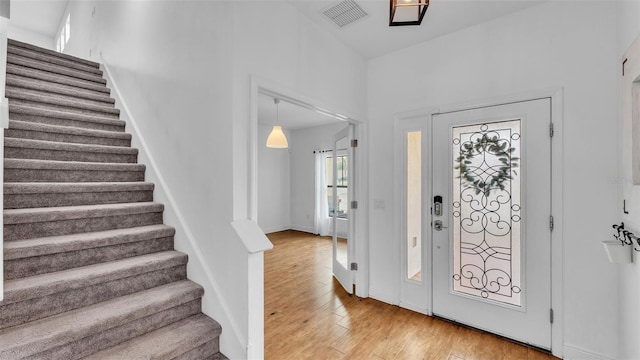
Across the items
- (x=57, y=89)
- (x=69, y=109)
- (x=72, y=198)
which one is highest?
(x=57, y=89)

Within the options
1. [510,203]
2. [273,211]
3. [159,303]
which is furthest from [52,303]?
[273,211]

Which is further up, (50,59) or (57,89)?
(50,59)

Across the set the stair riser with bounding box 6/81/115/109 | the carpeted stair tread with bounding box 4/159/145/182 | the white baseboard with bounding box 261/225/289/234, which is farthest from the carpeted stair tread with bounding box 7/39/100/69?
the white baseboard with bounding box 261/225/289/234

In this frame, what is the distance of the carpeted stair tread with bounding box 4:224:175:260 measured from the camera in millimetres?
1635

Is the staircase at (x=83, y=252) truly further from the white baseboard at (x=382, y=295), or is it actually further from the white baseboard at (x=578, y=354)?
the white baseboard at (x=578, y=354)

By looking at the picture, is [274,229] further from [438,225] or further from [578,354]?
[578,354]

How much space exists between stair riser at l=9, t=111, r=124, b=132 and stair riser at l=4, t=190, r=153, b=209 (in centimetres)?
98

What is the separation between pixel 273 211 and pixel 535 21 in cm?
638

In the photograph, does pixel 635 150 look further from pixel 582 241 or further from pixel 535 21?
pixel 535 21

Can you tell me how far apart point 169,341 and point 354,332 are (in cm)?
155

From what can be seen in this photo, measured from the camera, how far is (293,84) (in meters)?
2.35

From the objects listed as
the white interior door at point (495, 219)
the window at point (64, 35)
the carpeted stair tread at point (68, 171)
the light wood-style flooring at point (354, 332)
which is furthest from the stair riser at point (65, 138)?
the window at point (64, 35)

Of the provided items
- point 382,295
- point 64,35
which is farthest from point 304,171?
point 64,35

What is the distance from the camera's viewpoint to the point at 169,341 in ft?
5.38
